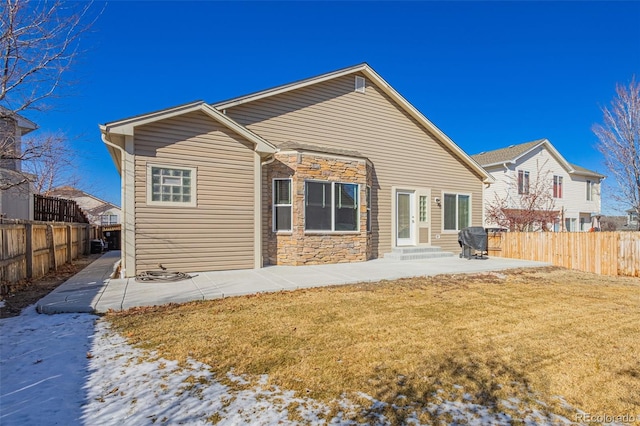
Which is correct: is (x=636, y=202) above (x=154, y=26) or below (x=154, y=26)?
below

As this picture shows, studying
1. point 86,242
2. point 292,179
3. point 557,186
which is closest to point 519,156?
point 557,186

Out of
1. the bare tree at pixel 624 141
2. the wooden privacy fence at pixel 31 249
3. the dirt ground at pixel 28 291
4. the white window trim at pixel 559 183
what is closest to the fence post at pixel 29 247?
the wooden privacy fence at pixel 31 249

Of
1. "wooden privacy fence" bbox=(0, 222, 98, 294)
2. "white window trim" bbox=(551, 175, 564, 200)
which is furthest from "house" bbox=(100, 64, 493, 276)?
"white window trim" bbox=(551, 175, 564, 200)

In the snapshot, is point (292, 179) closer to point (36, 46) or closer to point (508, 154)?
point (36, 46)

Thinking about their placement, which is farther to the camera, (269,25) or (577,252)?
(269,25)

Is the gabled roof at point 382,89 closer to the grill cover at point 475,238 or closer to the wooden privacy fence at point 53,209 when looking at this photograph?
the grill cover at point 475,238

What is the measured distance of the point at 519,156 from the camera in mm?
19391

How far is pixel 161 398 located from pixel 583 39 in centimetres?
A: 1751

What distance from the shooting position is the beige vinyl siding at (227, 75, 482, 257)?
10.1 meters

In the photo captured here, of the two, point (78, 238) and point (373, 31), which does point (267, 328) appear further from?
point (373, 31)

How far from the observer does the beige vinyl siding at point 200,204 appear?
740 centimetres

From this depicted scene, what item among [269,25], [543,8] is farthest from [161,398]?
[543,8]

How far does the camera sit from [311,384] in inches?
105

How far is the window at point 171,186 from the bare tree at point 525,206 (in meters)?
15.7
